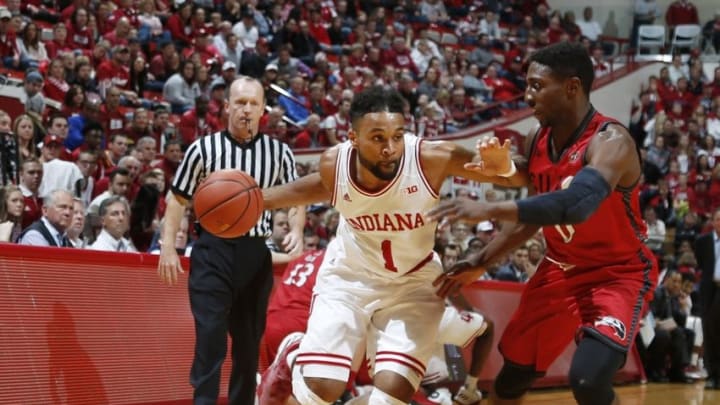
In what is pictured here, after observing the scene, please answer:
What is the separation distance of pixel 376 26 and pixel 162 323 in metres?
14.5

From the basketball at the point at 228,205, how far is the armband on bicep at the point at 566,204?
1.67 metres

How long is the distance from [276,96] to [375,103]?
10.8 meters

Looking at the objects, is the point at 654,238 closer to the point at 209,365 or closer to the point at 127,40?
the point at 127,40

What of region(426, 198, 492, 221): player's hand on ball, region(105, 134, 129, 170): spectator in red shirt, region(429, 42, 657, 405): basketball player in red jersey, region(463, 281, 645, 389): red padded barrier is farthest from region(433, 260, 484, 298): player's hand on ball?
region(105, 134, 129, 170): spectator in red shirt

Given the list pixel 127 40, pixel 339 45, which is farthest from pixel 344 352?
pixel 339 45

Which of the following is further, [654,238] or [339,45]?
[339,45]

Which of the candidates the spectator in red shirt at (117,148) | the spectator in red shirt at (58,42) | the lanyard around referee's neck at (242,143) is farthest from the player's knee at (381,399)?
the spectator in red shirt at (58,42)

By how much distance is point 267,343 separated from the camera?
24.6ft

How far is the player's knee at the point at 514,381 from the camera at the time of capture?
5004 mm

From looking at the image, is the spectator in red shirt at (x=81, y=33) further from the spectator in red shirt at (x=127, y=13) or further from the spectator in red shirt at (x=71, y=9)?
the spectator in red shirt at (x=127, y=13)

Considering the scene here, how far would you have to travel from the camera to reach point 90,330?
6488mm

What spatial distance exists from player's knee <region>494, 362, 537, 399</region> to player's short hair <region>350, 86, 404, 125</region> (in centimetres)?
144

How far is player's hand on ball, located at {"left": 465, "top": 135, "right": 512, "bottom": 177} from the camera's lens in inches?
181

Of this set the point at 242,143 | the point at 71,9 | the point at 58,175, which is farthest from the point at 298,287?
the point at 71,9
